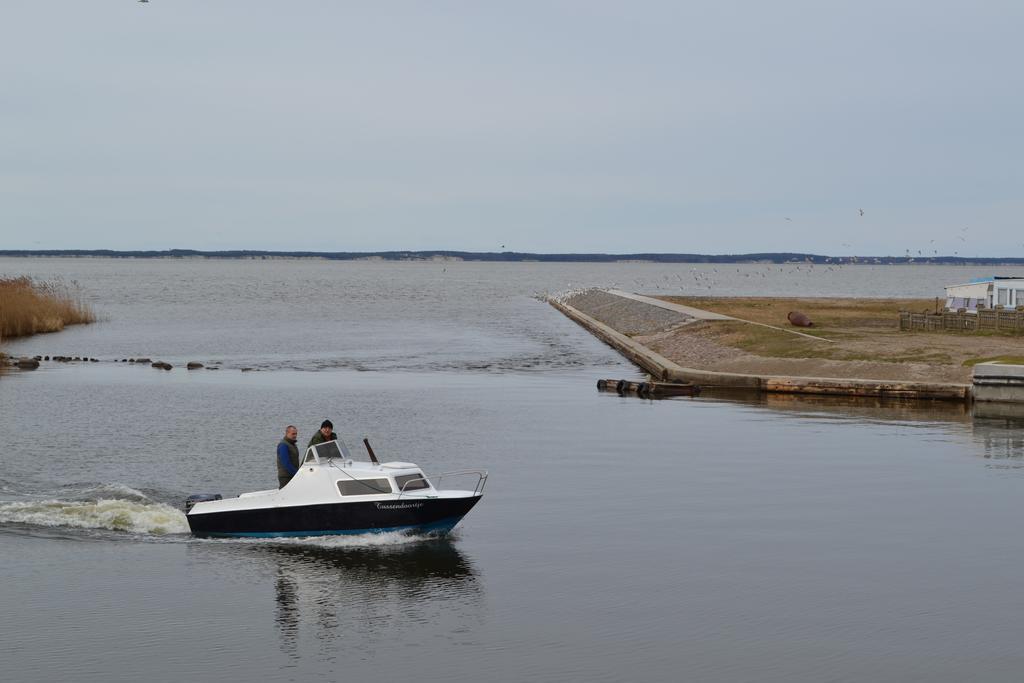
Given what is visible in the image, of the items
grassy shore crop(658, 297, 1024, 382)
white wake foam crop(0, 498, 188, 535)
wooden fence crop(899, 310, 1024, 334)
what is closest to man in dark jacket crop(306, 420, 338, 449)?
→ white wake foam crop(0, 498, 188, 535)

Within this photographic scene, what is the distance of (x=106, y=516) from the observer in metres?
32.2

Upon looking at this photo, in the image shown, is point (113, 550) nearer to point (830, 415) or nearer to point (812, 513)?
point (812, 513)

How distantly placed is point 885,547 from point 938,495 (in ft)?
23.8

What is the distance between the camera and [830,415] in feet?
176

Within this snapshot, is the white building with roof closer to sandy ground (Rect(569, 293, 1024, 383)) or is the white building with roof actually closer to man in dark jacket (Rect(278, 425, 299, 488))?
sandy ground (Rect(569, 293, 1024, 383))

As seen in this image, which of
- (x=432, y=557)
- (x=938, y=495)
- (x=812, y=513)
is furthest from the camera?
(x=938, y=495)

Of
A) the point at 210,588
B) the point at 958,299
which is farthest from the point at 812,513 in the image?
the point at 958,299

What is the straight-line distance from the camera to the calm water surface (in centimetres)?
2227

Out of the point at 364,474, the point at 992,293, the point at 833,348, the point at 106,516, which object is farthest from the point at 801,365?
the point at 106,516

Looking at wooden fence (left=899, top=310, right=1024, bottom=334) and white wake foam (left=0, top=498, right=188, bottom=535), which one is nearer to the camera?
white wake foam (left=0, top=498, right=188, bottom=535)

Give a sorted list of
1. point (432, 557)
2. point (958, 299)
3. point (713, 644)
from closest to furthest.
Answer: point (713, 644), point (432, 557), point (958, 299)

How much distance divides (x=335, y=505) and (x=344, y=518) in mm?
397

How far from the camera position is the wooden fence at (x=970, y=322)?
78856 mm

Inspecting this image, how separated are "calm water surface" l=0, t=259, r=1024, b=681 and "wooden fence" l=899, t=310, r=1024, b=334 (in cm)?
2658
